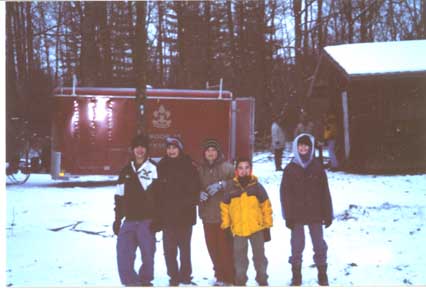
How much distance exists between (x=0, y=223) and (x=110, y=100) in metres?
5.17

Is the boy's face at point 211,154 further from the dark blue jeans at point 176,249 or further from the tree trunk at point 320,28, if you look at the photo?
the tree trunk at point 320,28

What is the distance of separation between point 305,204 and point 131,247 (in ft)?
4.83

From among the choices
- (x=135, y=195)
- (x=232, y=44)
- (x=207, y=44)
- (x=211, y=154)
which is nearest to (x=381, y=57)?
(x=232, y=44)

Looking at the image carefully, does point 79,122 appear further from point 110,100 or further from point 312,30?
point 312,30

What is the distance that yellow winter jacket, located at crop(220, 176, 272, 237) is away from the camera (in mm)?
4133

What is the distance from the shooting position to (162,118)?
10148 mm

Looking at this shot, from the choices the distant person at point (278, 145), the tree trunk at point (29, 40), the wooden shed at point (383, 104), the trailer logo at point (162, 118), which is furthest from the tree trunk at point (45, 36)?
the wooden shed at point (383, 104)

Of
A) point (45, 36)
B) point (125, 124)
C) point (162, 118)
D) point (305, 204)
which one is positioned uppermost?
point (45, 36)

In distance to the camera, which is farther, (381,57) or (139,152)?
(381,57)

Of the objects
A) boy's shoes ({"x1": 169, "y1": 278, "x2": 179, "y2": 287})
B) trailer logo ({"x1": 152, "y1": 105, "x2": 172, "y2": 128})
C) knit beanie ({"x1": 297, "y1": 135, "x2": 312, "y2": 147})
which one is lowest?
boy's shoes ({"x1": 169, "y1": 278, "x2": 179, "y2": 287})

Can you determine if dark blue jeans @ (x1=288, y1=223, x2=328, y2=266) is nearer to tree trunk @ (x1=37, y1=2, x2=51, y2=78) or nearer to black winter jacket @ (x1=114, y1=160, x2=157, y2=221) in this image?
black winter jacket @ (x1=114, y1=160, x2=157, y2=221)

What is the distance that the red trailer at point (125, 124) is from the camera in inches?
392

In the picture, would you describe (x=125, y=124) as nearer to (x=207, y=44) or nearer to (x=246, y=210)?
(x=207, y=44)

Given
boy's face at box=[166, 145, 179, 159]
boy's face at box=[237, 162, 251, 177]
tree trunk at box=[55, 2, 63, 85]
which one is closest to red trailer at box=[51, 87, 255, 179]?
tree trunk at box=[55, 2, 63, 85]
